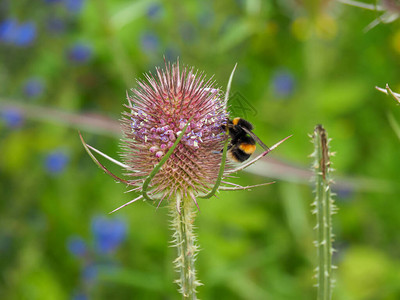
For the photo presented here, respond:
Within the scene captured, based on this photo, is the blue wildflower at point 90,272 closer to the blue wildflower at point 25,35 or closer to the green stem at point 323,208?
the blue wildflower at point 25,35

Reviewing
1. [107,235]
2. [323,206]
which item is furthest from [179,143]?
[107,235]

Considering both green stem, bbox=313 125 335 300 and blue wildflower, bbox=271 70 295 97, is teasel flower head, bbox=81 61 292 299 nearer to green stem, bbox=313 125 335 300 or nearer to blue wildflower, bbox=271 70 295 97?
green stem, bbox=313 125 335 300

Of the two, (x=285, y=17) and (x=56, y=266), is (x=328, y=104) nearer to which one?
(x=285, y=17)

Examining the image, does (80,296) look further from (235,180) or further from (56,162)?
(235,180)

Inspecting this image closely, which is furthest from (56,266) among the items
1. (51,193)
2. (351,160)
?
(351,160)

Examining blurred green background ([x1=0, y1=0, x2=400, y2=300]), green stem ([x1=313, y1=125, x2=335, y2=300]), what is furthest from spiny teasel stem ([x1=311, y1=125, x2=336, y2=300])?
blurred green background ([x1=0, y1=0, x2=400, y2=300])

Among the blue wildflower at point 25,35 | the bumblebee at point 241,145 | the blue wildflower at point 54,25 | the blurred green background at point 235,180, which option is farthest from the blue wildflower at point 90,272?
the blue wildflower at point 54,25

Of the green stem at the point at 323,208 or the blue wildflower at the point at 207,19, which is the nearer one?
the green stem at the point at 323,208

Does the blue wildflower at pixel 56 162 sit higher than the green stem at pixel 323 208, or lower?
higher
